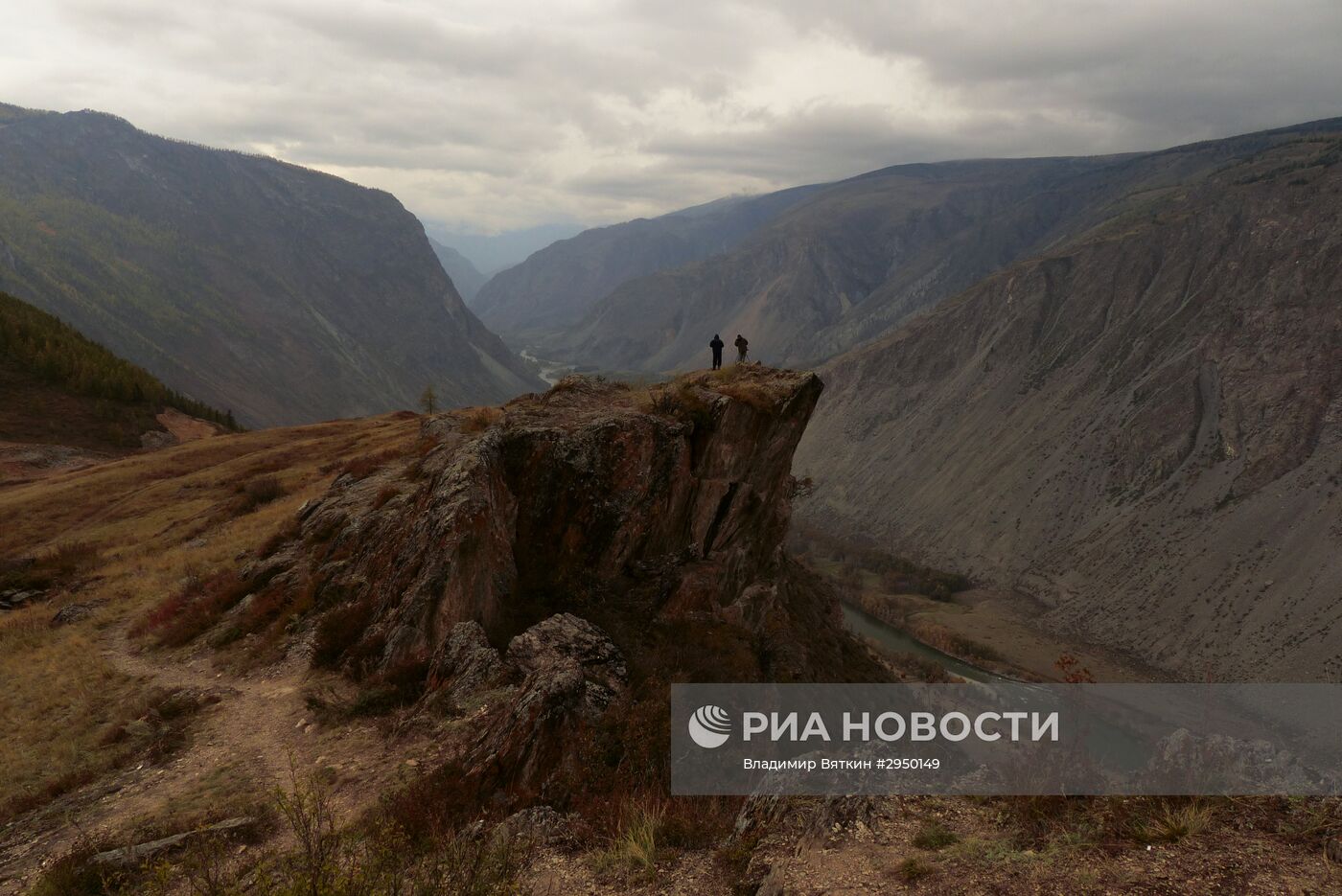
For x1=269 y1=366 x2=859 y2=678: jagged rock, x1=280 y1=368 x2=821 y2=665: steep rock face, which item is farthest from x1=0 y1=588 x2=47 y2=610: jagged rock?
x1=280 y1=368 x2=821 y2=665: steep rock face

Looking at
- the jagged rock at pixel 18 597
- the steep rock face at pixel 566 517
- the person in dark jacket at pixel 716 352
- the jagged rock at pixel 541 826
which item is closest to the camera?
the jagged rock at pixel 541 826

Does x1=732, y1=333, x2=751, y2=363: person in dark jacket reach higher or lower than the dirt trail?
higher

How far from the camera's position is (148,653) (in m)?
17.6

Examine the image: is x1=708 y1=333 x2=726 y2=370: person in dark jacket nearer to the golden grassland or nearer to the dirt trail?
the golden grassland

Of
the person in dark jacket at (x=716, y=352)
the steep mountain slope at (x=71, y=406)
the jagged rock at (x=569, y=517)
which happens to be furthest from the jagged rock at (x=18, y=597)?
the steep mountain slope at (x=71, y=406)

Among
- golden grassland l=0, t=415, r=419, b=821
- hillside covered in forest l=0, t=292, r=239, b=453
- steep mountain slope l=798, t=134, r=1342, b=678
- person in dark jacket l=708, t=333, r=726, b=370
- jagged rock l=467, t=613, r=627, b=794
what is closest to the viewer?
jagged rock l=467, t=613, r=627, b=794

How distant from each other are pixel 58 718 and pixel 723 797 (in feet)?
49.2

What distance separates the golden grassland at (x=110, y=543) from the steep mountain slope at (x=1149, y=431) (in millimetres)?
87100

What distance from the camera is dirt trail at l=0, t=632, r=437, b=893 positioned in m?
10.0

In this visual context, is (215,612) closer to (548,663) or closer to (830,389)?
(548,663)

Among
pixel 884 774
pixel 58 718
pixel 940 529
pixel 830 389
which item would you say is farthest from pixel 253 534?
pixel 830 389

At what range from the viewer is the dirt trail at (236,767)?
33.0ft

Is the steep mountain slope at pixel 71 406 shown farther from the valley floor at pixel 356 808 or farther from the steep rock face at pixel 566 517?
the steep rock face at pixel 566 517

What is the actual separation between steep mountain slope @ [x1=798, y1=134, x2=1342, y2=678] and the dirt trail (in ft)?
278
